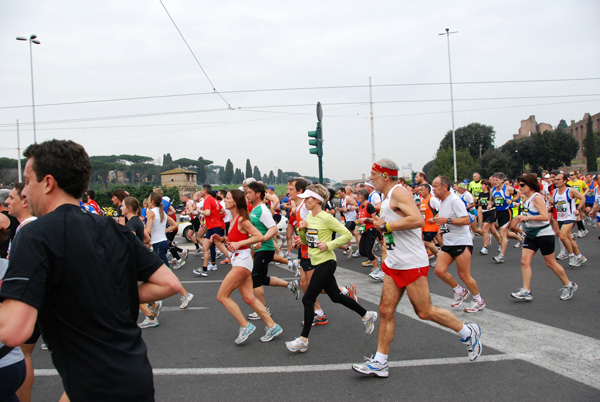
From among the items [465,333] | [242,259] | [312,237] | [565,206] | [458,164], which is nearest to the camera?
[465,333]

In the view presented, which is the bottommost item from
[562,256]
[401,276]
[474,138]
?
[562,256]

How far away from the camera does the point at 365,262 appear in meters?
10.2

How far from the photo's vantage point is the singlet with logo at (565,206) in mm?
8453

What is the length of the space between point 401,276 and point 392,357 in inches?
36.8

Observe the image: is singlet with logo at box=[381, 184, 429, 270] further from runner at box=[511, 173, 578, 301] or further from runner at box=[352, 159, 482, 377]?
runner at box=[511, 173, 578, 301]

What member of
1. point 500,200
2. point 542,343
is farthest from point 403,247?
point 500,200

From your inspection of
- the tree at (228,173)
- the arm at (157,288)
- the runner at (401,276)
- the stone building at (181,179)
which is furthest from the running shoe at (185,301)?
the tree at (228,173)

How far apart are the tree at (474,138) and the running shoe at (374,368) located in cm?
7695

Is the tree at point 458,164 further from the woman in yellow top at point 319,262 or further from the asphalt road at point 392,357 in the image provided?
the woman in yellow top at point 319,262

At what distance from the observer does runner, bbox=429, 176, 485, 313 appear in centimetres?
592

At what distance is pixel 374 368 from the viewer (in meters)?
3.90

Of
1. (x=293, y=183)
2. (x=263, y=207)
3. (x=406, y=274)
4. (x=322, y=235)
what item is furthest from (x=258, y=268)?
(x=406, y=274)

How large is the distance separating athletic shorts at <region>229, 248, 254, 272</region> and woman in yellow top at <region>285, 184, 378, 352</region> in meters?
0.75

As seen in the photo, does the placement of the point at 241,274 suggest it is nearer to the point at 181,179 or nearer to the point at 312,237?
the point at 312,237
